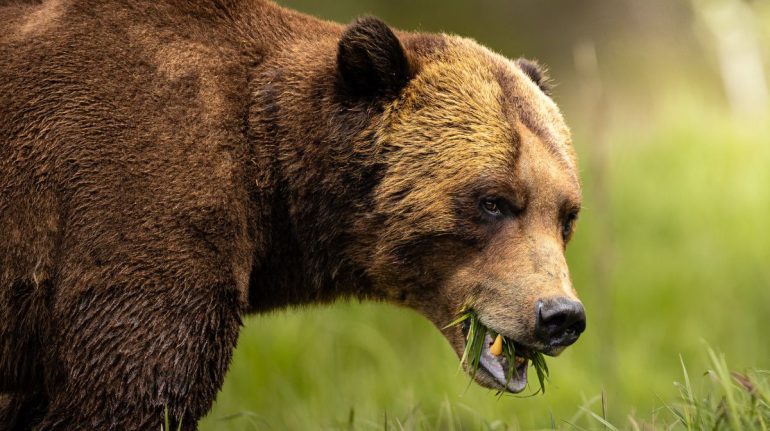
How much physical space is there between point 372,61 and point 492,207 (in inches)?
32.4

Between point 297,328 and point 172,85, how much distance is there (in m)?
4.26

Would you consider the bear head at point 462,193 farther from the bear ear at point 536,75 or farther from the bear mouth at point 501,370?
the bear ear at point 536,75

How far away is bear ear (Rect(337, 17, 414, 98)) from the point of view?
471 centimetres

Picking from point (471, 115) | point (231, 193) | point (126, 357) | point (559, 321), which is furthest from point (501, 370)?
Result: point (126, 357)

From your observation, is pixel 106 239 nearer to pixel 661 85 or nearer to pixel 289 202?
pixel 289 202

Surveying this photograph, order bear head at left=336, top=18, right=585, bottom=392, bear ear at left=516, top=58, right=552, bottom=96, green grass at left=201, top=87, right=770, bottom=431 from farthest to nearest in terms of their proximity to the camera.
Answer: green grass at left=201, top=87, right=770, bottom=431, bear ear at left=516, top=58, right=552, bottom=96, bear head at left=336, top=18, right=585, bottom=392

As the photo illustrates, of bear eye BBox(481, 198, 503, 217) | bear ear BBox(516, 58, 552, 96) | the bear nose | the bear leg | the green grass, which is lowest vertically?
the green grass

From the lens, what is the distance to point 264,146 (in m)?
4.69

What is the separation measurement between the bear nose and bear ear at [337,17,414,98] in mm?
1202

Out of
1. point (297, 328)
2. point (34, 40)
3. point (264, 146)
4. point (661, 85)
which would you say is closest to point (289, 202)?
point (264, 146)

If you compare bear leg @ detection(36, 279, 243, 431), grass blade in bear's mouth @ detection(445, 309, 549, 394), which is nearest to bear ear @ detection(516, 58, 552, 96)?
grass blade in bear's mouth @ detection(445, 309, 549, 394)

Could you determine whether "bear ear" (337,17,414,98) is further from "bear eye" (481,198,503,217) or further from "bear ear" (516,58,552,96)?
"bear ear" (516,58,552,96)

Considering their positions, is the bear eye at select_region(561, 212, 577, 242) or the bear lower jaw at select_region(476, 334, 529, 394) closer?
the bear lower jaw at select_region(476, 334, 529, 394)

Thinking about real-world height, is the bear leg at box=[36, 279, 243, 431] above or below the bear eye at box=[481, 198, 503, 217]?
below
